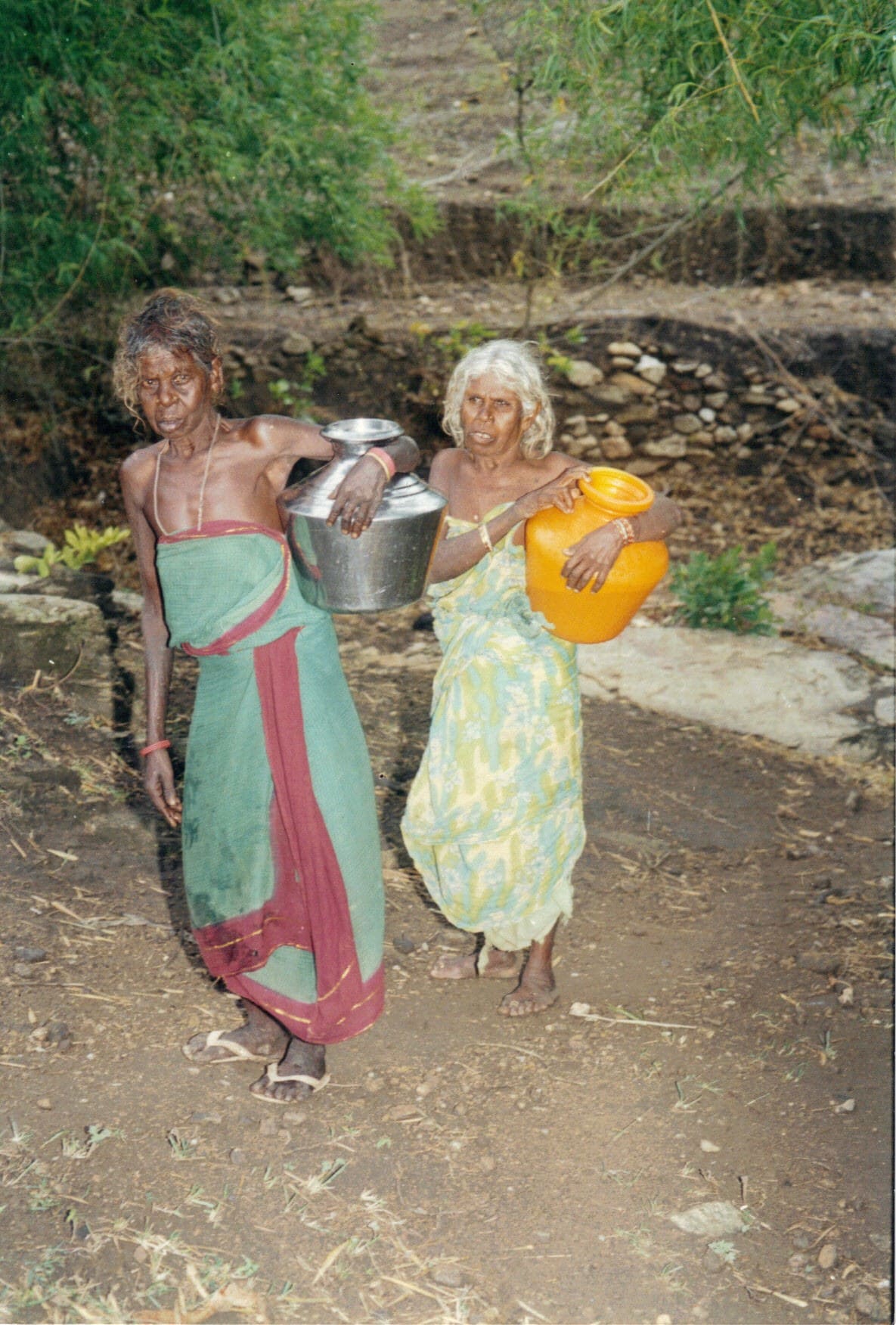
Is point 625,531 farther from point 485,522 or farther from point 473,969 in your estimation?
Answer: point 473,969

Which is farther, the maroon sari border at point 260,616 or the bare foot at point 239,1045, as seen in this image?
the bare foot at point 239,1045

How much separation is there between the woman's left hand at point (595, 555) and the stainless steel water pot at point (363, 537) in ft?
1.10

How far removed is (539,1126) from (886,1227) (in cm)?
73

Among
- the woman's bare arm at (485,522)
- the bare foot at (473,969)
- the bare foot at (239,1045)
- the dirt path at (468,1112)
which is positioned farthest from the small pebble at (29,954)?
the woman's bare arm at (485,522)

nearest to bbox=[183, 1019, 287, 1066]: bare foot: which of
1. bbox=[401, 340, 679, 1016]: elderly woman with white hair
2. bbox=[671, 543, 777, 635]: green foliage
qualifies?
bbox=[401, 340, 679, 1016]: elderly woman with white hair

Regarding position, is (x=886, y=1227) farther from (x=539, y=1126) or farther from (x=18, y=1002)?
(x=18, y=1002)

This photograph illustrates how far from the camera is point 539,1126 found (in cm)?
284

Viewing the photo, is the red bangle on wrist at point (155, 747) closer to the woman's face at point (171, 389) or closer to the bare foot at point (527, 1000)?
the woman's face at point (171, 389)

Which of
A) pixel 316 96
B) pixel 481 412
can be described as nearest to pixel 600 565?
pixel 481 412

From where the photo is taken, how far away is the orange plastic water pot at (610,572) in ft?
8.64

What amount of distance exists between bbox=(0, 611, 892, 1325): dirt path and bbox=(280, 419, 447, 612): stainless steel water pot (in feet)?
3.93

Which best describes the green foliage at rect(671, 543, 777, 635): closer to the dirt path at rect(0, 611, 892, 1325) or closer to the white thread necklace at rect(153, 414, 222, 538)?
the dirt path at rect(0, 611, 892, 1325)

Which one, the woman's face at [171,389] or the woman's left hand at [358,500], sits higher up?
the woman's face at [171,389]

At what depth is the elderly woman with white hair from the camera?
280 centimetres
